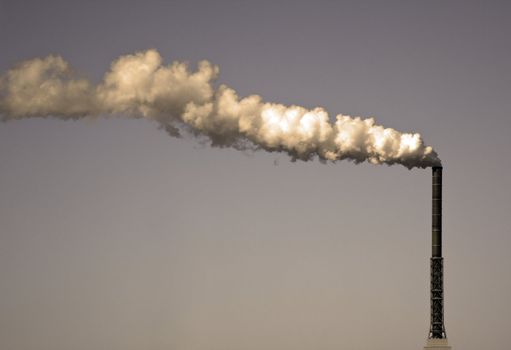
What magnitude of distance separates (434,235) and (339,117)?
18616 millimetres

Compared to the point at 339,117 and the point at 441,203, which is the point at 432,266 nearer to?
the point at 441,203

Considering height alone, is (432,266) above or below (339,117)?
below

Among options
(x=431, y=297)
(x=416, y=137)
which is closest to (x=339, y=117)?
(x=416, y=137)

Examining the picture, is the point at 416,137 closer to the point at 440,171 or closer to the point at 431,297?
the point at 440,171

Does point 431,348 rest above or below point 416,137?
below

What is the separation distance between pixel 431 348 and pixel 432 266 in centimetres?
837

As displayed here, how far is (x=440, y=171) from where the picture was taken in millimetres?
178500

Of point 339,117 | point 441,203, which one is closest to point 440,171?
point 441,203

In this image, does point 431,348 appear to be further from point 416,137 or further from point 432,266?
point 416,137

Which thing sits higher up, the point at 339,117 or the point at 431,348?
the point at 339,117

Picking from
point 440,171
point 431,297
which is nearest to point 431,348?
point 431,297

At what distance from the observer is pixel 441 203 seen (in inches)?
7072

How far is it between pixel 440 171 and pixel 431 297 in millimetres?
12915

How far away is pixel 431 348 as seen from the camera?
7028 inches
